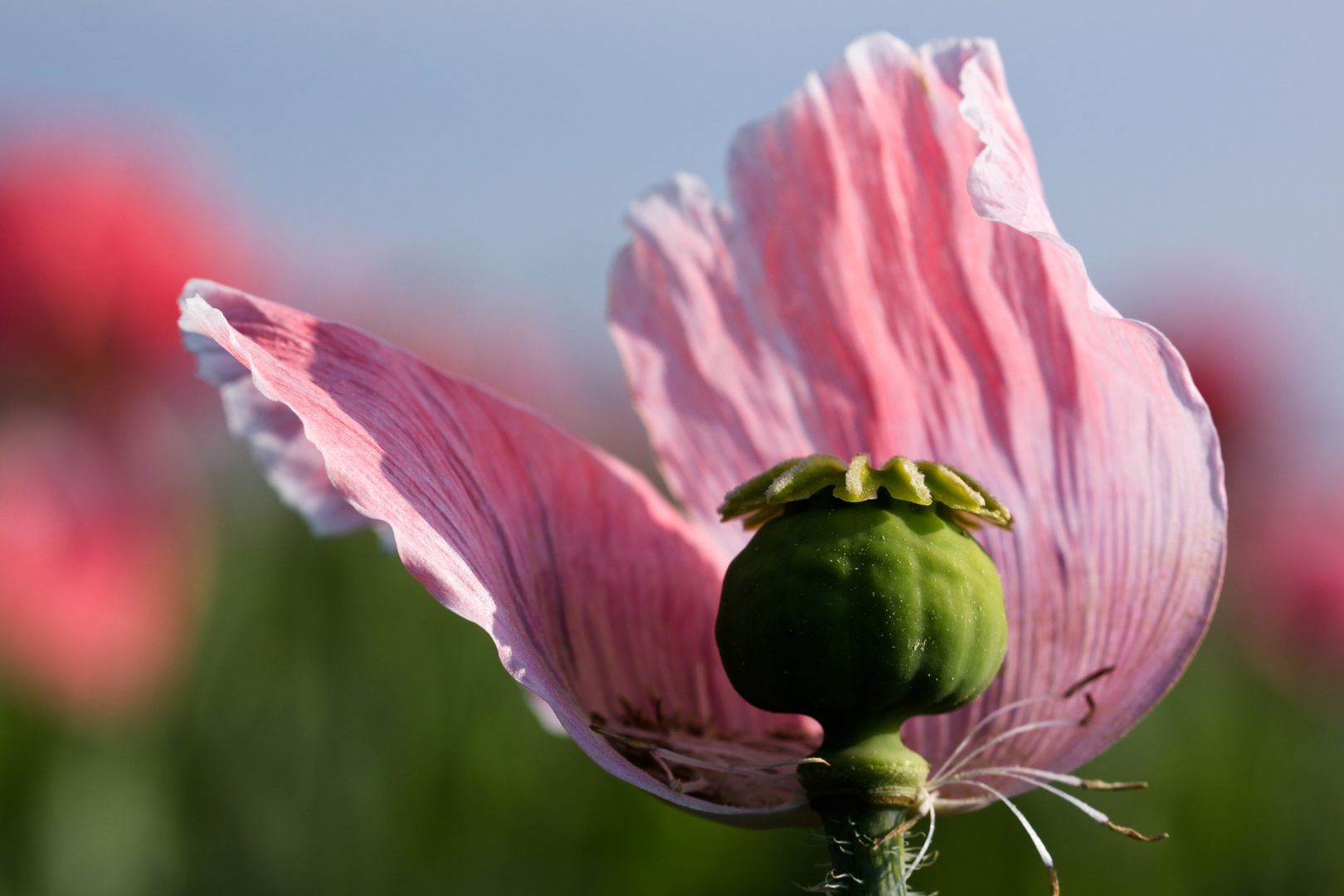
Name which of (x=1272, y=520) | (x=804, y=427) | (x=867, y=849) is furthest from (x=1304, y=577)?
(x=867, y=849)

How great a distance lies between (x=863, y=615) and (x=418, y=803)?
2.68m

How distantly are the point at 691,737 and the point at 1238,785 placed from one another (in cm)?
313

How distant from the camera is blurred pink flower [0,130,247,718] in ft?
11.1

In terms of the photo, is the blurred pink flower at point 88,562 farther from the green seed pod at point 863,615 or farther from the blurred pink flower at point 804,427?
the green seed pod at point 863,615

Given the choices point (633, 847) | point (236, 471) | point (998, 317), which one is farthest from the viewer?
point (236, 471)

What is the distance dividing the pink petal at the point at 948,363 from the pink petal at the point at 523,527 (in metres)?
0.09

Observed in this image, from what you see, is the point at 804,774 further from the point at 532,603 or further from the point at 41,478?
the point at 41,478

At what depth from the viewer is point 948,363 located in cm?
86

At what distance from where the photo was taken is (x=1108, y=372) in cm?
78

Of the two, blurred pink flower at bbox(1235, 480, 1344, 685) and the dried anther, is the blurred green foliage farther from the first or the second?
the dried anther

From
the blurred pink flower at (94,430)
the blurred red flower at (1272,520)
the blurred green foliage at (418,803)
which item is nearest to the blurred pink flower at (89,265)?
the blurred pink flower at (94,430)

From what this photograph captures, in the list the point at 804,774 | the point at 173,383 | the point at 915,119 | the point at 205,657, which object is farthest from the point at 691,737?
the point at 173,383

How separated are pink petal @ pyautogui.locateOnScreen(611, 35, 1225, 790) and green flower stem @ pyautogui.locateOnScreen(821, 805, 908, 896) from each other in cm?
16

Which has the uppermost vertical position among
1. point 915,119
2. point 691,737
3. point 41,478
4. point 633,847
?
point 915,119
